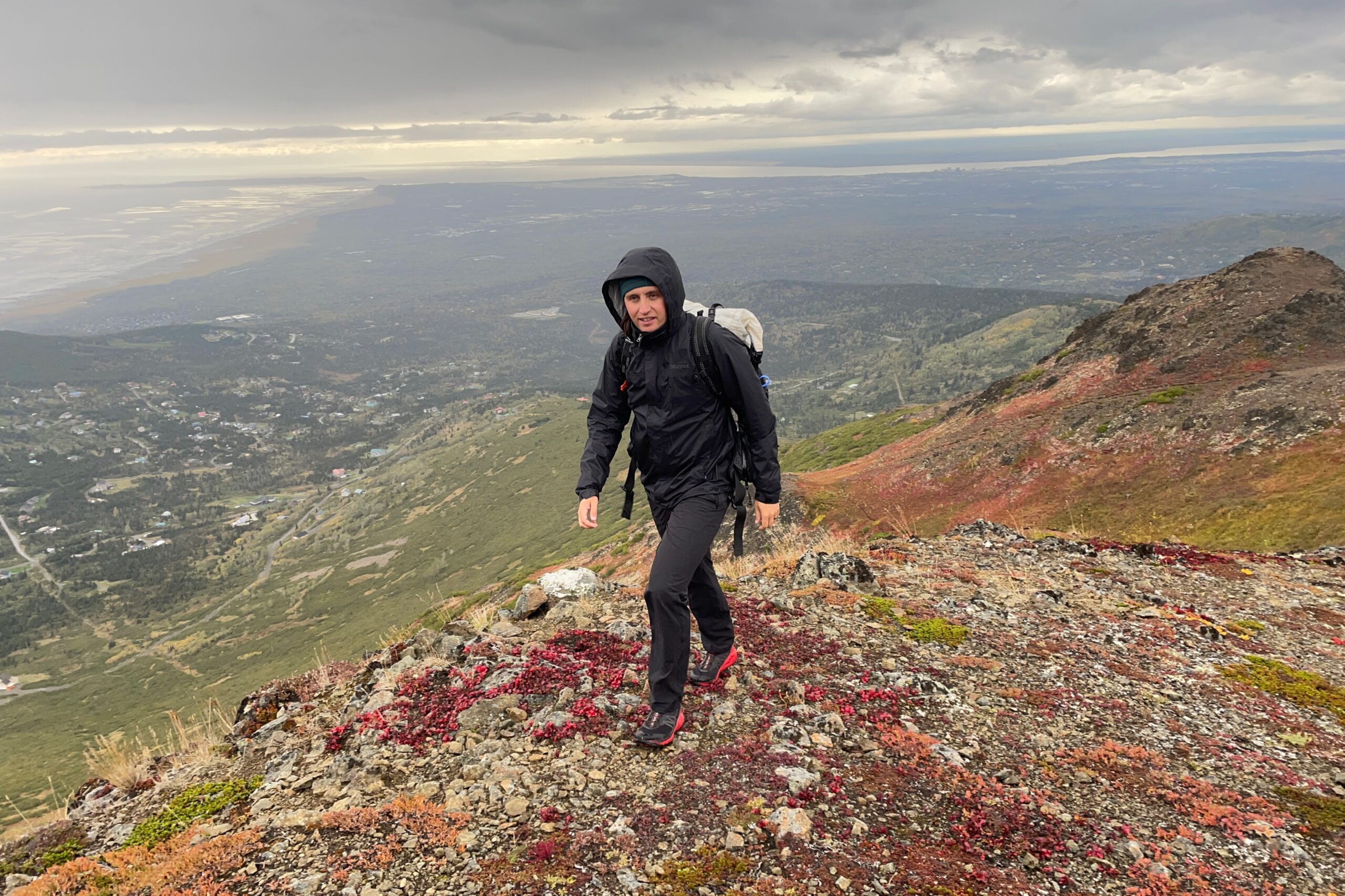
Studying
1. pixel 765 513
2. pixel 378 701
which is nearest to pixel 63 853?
pixel 378 701

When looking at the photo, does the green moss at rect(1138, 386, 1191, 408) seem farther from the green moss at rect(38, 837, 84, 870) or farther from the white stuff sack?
the green moss at rect(38, 837, 84, 870)

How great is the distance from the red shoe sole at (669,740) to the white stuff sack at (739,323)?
12.8 ft

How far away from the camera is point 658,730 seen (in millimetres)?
6352

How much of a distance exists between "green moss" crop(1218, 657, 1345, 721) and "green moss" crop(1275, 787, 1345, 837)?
2.26m

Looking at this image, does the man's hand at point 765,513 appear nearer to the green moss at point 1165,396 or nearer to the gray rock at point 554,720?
the gray rock at point 554,720

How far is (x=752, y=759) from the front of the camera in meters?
6.11

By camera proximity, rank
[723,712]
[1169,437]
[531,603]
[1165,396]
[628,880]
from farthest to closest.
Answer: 1. [1165,396]
2. [1169,437]
3. [531,603]
4. [723,712]
5. [628,880]

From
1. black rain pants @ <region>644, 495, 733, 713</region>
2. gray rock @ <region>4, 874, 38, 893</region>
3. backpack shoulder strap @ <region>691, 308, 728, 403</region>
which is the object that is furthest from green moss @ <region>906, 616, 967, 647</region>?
gray rock @ <region>4, 874, 38, 893</region>

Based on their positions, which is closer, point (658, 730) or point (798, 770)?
point (798, 770)

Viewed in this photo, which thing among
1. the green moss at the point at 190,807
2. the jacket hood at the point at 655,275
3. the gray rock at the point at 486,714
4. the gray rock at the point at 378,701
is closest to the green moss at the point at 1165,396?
the jacket hood at the point at 655,275

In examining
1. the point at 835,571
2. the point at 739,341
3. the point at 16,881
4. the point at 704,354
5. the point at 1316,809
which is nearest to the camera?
the point at 1316,809

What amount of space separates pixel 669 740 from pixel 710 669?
4.19 ft

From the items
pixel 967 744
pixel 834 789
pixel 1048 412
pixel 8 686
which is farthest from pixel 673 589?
pixel 8 686

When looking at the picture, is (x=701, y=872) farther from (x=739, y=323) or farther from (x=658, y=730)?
(x=739, y=323)
